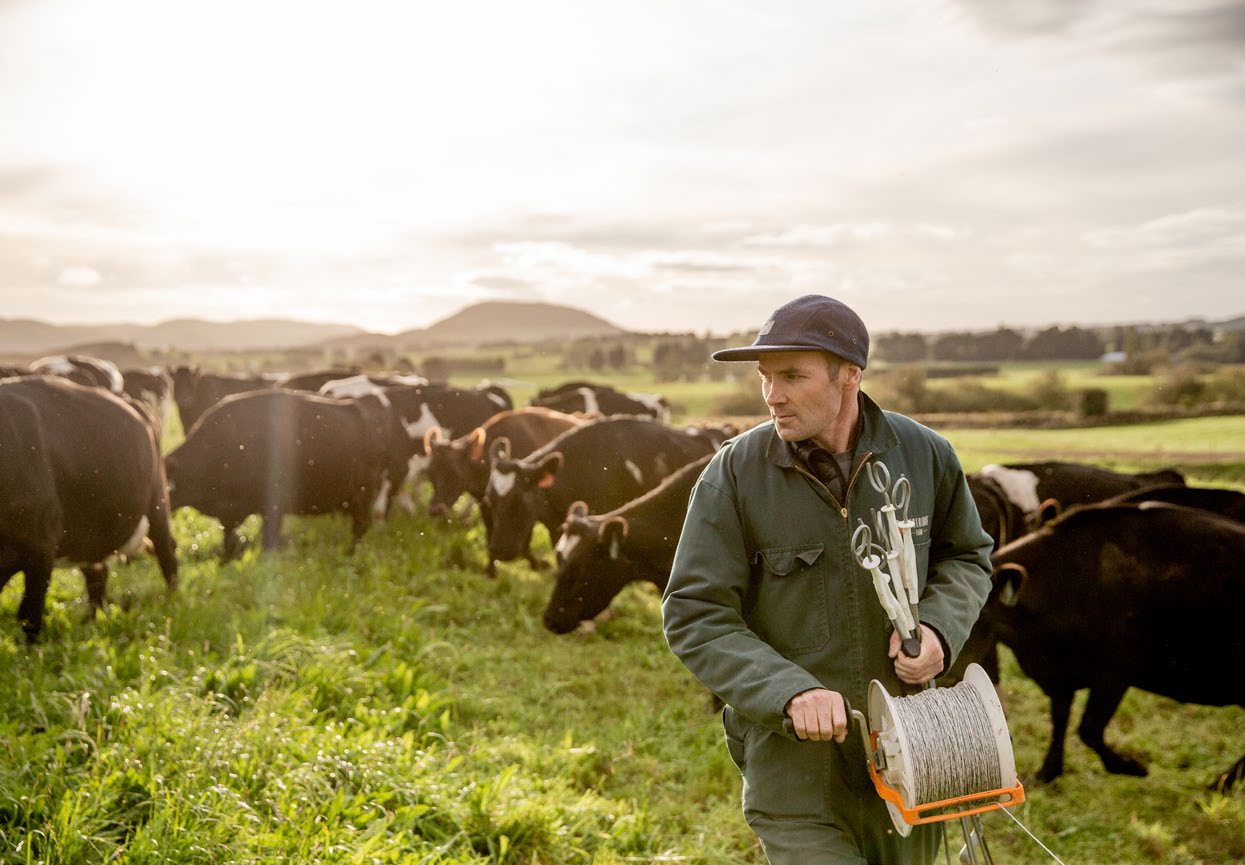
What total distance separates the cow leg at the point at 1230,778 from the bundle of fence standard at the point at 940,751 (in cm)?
471

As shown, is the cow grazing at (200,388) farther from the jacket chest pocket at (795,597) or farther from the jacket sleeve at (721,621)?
the jacket chest pocket at (795,597)

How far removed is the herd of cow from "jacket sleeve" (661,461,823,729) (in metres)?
1.25

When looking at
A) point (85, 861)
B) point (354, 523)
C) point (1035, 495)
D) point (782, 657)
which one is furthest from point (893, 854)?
point (354, 523)

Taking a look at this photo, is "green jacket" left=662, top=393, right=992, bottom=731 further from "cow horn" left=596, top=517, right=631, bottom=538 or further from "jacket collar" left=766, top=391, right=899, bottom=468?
"cow horn" left=596, top=517, right=631, bottom=538

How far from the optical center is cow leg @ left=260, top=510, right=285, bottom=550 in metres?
11.3

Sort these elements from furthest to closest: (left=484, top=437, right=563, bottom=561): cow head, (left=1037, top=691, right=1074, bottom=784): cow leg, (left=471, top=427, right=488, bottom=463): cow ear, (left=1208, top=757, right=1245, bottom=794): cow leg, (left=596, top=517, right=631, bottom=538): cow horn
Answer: (left=471, top=427, right=488, bottom=463): cow ear → (left=484, top=437, right=563, bottom=561): cow head → (left=596, top=517, right=631, bottom=538): cow horn → (left=1037, top=691, right=1074, bottom=784): cow leg → (left=1208, top=757, right=1245, bottom=794): cow leg

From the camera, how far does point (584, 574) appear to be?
25.2 ft

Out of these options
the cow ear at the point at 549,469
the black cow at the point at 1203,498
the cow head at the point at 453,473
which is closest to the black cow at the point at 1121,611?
the black cow at the point at 1203,498

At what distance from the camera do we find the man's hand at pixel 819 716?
2496 millimetres

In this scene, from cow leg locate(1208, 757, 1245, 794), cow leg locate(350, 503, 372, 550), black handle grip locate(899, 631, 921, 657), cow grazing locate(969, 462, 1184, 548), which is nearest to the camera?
black handle grip locate(899, 631, 921, 657)

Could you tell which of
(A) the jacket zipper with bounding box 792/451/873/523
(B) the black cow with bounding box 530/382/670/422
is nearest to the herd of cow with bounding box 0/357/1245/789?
(A) the jacket zipper with bounding box 792/451/873/523

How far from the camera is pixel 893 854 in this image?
2939 millimetres

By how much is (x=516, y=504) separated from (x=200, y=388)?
14958 mm

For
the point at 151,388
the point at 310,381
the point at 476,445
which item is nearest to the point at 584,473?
the point at 476,445
